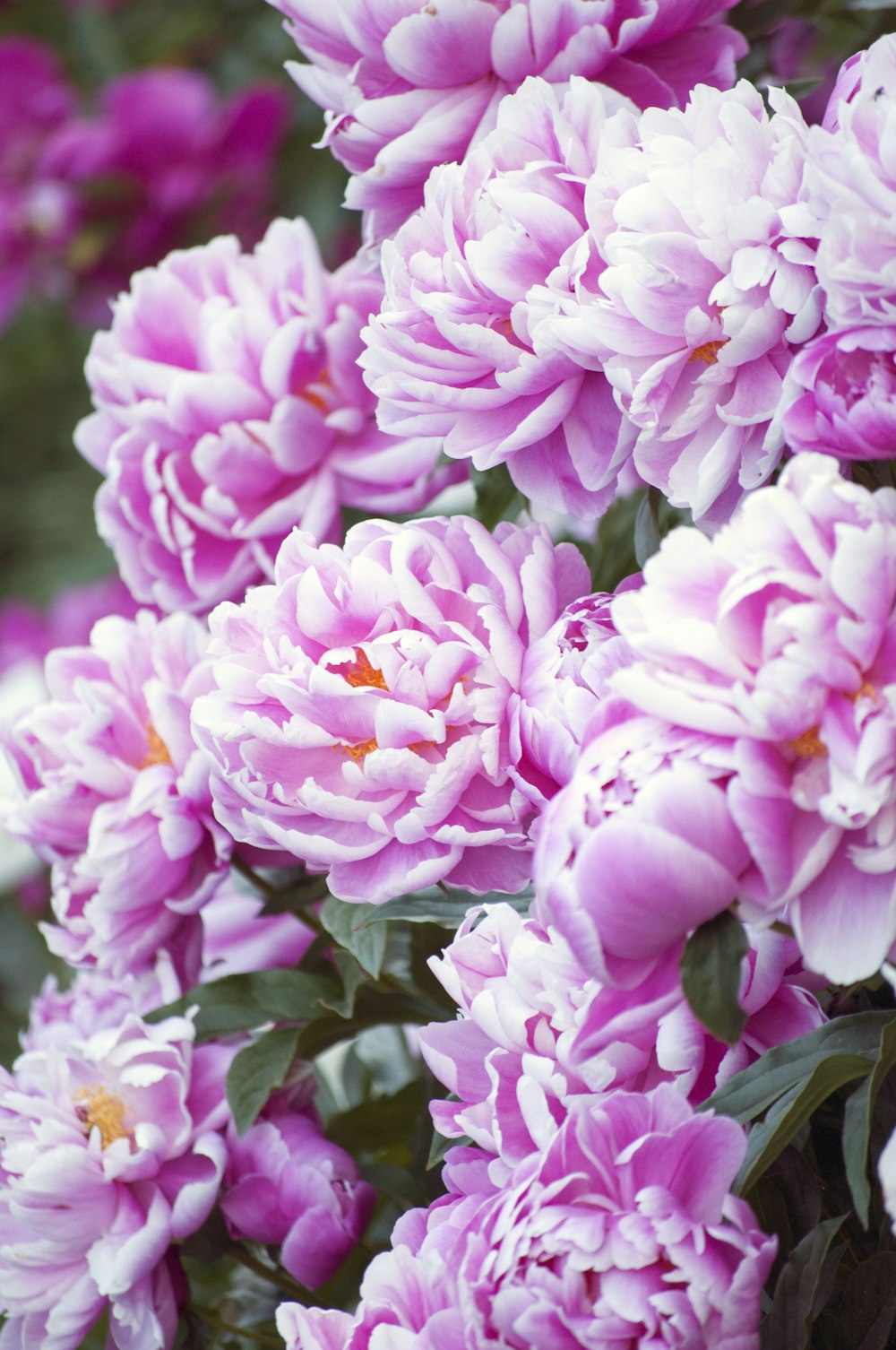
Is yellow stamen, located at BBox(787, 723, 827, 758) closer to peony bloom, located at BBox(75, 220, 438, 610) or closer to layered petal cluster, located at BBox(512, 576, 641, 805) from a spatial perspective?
layered petal cluster, located at BBox(512, 576, 641, 805)

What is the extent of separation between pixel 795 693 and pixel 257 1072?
252 mm

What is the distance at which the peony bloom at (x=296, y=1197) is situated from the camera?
45 centimetres

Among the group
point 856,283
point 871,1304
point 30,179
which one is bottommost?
point 871,1304

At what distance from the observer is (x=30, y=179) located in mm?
1122

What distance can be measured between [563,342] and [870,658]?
12 cm

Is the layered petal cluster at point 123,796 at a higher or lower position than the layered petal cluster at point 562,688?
lower

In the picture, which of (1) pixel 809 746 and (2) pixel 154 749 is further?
(2) pixel 154 749

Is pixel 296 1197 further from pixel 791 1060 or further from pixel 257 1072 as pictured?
pixel 791 1060

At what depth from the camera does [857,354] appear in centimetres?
31

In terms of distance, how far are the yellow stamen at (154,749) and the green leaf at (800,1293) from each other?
0.25 metres

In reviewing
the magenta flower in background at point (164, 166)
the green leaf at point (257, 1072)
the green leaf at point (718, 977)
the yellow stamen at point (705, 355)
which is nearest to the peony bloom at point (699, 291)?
the yellow stamen at point (705, 355)

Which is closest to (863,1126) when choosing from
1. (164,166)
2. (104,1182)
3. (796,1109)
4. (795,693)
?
(796,1109)

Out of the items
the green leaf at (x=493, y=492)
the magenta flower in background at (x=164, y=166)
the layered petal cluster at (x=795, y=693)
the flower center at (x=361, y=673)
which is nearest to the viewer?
the layered petal cluster at (x=795, y=693)

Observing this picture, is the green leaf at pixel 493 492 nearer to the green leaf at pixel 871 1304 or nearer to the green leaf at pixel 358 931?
the green leaf at pixel 358 931
